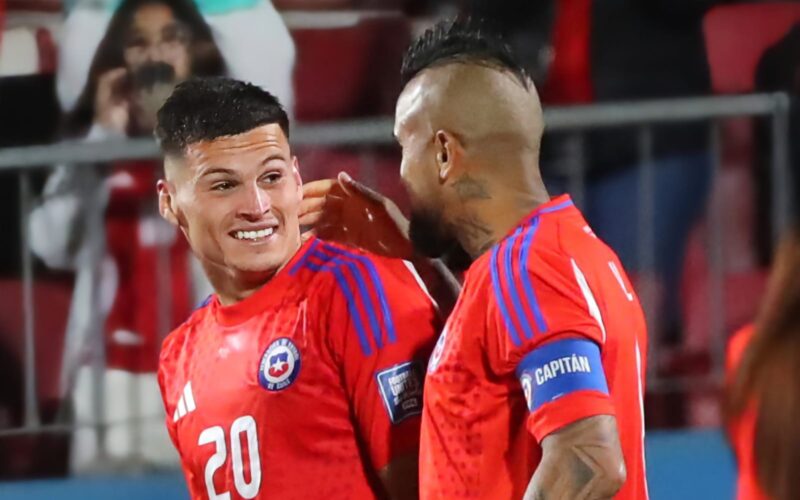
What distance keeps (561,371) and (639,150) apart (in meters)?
2.19

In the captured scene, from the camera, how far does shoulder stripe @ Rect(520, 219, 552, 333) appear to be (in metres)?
2.14

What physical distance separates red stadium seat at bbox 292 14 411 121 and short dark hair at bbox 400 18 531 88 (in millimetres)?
1835

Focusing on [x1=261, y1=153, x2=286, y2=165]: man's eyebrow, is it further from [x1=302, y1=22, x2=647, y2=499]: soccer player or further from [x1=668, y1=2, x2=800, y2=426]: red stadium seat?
[x1=668, y1=2, x2=800, y2=426]: red stadium seat

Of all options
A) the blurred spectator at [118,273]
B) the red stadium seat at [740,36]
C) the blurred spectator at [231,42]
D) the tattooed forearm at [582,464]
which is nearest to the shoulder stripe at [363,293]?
the tattooed forearm at [582,464]

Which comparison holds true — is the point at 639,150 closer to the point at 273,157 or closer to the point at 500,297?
the point at 273,157

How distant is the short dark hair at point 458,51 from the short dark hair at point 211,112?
12.0 inches

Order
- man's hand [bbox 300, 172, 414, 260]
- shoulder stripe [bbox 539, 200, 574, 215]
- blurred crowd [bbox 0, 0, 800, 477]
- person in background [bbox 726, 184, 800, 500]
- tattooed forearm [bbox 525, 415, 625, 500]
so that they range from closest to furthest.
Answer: person in background [bbox 726, 184, 800, 500] < tattooed forearm [bbox 525, 415, 625, 500] < shoulder stripe [bbox 539, 200, 574, 215] < man's hand [bbox 300, 172, 414, 260] < blurred crowd [bbox 0, 0, 800, 477]

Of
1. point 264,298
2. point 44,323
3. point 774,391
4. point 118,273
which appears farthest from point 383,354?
point 44,323

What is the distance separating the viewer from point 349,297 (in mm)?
2561

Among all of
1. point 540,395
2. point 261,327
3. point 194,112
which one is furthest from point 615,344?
point 194,112

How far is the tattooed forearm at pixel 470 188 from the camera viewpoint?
236 centimetres

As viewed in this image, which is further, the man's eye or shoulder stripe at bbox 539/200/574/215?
the man's eye

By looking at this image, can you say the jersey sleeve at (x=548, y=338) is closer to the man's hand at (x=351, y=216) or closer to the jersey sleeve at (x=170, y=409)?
the man's hand at (x=351, y=216)

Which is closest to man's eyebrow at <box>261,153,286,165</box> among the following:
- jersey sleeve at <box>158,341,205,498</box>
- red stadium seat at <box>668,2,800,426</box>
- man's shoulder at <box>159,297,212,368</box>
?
man's shoulder at <box>159,297,212,368</box>
